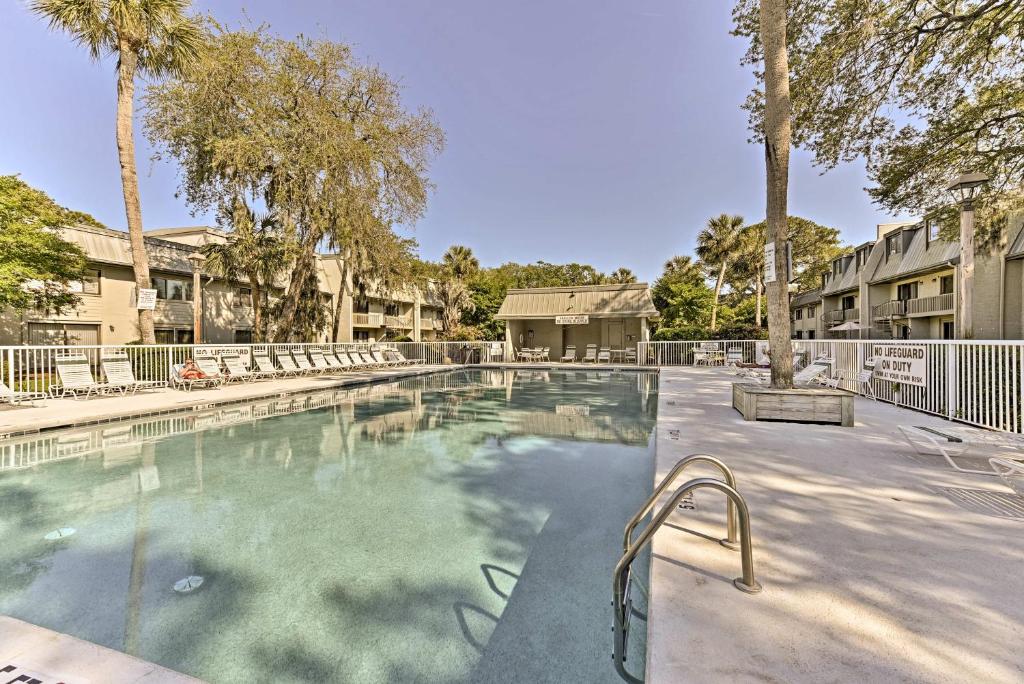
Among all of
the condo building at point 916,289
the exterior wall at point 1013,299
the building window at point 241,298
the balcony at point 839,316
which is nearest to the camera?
the exterior wall at point 1013,299

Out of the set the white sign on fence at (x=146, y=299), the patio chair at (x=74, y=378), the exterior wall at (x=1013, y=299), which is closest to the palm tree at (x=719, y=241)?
the exterior wall at (x=1013, y=299)

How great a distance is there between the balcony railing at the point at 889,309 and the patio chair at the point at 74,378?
105 feet

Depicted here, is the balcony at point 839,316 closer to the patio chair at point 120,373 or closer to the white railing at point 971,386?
the white railing at point 971,386

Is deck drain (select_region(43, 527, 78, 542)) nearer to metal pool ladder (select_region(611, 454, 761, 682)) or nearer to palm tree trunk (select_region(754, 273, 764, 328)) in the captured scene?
metal pool ladder (select_region(611, 454, 761, 682))

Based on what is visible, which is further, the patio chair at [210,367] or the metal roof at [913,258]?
the metal roof at [913,258]

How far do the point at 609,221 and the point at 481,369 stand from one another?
17.2 m

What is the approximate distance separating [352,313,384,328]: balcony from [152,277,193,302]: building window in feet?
35.0

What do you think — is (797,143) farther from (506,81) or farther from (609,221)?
(609,221)

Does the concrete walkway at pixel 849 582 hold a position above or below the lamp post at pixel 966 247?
below

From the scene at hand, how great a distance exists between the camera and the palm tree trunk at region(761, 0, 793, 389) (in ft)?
21.3

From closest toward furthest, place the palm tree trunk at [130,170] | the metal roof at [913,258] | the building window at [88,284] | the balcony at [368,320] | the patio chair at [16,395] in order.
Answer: the patio chair at [16,395], the palm tree trunk at [130,170], the building window at [88,284], the metal roof at [913,258], the balcony at [368,320]

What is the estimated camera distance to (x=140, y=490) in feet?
15.2

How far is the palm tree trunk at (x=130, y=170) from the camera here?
40.8 ft

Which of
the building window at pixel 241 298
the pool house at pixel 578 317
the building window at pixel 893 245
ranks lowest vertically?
the pool house at pixel 578 317
